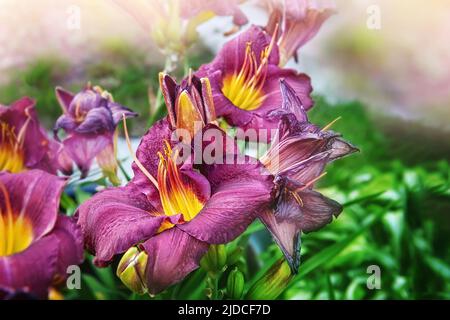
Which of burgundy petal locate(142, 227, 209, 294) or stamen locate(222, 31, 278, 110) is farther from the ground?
stamen locate(222, 31, 278, 110)

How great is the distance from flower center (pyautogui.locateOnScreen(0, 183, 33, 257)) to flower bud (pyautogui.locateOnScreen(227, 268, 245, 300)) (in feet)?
0.58

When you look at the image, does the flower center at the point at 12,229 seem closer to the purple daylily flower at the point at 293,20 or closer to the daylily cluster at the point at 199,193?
the daylily cluster at the point at 199,193

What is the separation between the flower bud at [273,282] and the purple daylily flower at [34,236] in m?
0.18

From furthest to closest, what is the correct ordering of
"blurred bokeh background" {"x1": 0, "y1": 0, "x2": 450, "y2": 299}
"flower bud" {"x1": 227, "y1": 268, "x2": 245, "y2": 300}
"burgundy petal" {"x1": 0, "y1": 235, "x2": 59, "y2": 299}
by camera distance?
"blurred bokeh background" {"x1": 0, "y1": 0, "x2": 450, "y2": 299} < "flower bud" {"x1": 227, "y1": 268, "x2": 245, "y2": 300} < "burgundy petal" {"x1": 0, "y1": 235, "x2": 59, "y2": 299}

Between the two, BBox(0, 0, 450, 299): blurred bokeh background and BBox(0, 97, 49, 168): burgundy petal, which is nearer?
BBox(0, 97, 49, 168): burgundy petal

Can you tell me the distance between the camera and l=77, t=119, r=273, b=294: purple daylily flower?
400 mm

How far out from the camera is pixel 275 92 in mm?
523

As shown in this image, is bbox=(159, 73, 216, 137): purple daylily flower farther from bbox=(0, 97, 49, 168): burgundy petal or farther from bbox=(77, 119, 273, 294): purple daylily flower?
bbox=(0, 97, 49, 168): burgundy petal

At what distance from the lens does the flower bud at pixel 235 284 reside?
0.50 metres

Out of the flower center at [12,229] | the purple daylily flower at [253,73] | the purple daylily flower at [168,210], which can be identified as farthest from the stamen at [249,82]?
the flower center at [12,229]

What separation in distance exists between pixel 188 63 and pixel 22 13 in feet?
0.80

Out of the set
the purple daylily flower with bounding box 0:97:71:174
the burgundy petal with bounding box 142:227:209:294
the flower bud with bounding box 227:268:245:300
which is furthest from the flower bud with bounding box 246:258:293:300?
the purple daylily flower with bounding box 0:97:71:174
